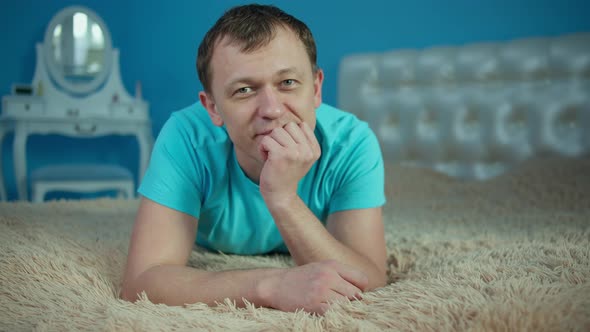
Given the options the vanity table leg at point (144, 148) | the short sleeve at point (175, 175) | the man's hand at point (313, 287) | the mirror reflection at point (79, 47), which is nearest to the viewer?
the man's hand at point (313, 287)

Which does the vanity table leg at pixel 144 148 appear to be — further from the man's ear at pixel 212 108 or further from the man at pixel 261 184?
the man's ear at pixel 212 108

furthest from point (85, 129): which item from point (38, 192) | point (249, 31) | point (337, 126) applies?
point (249, 31)

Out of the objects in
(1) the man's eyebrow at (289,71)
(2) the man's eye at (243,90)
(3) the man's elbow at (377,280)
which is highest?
(1) the man's eyebrow at (289,71)

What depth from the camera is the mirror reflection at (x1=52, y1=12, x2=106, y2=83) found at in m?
3.38

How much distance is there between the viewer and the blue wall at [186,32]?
9.52 feet

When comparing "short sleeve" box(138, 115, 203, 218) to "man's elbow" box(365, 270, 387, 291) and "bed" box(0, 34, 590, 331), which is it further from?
"man's elbow" box(365, 270, 387, 291)

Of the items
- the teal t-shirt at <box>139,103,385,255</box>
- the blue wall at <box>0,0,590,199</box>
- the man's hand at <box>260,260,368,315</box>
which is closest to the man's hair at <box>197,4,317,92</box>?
the teal t-shirt at <box>139,103,385,255</box>

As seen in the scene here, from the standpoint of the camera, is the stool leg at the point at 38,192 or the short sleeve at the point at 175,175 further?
the stool leg at the point at 38,192

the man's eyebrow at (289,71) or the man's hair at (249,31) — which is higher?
the man's hair at (249,31)

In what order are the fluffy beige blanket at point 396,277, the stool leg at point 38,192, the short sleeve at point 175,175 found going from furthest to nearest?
the stool leg at point 38,192 → the short sleeve at point 175,175 → the fluffy beige blanket at point 396,277

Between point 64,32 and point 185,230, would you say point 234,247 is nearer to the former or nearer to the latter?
point 185,230

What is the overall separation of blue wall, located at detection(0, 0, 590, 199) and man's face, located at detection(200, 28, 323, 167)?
7.20 ft

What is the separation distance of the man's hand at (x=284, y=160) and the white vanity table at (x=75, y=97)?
245 centimetres

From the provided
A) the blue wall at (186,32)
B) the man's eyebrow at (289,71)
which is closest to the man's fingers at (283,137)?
the man's eyebrow at (289,71)
